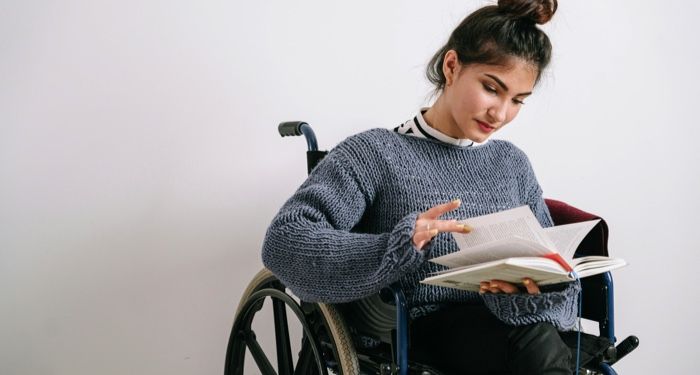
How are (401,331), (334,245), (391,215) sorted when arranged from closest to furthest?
(401,331), (334,245), (391,215)

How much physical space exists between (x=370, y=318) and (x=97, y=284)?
1.03m

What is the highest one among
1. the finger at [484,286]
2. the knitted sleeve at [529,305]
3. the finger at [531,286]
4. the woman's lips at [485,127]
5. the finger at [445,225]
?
the woman's lips at [485,127]

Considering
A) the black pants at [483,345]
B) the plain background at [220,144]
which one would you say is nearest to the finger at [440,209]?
the black pants at [483,345]

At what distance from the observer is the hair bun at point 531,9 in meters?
1.36

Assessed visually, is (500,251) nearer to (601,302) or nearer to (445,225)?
(445,225)

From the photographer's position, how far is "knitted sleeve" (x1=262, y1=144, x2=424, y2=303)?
1.11m

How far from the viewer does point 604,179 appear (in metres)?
2.10

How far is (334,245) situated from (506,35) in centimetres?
56

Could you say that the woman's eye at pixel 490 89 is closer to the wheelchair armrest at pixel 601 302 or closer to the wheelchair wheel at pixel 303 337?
the wheelchair armrest at pixel 601 302

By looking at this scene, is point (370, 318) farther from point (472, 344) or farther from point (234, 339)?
point (234, 339)

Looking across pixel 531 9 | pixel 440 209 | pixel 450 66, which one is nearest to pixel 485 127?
pixel 450 66

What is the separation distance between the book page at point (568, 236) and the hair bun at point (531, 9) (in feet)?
1.50

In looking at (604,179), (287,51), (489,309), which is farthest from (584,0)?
(489,309)

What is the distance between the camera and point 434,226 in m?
1.08
